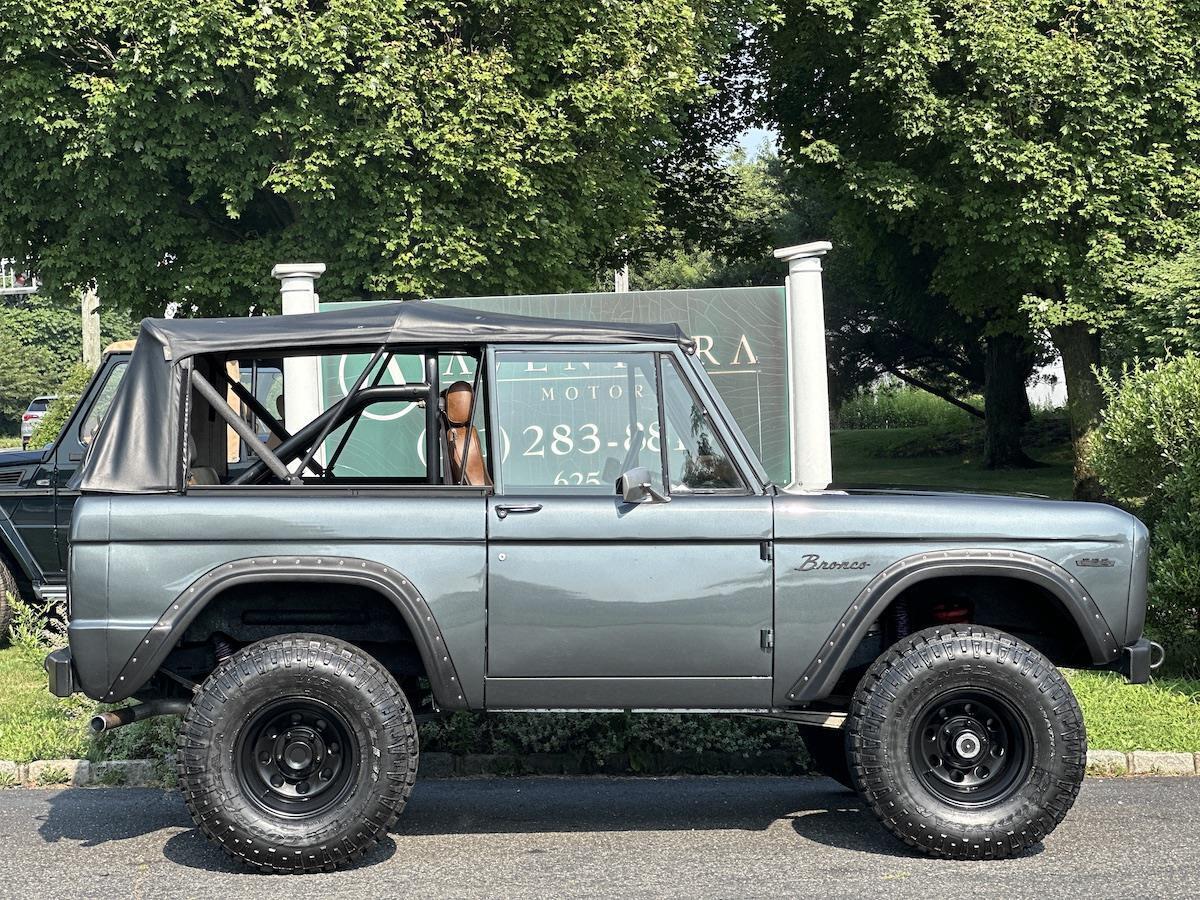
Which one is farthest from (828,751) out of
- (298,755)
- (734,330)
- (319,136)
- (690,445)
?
(319,136)

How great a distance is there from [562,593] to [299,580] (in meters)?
1.03

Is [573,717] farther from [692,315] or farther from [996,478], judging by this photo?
[996,478]

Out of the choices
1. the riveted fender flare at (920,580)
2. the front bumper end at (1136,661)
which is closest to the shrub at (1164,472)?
the front bumper end at (1136,661)

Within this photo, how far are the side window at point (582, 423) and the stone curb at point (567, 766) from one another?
83.4 inches

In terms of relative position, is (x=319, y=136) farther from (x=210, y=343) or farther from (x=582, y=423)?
(x=582, y=423)

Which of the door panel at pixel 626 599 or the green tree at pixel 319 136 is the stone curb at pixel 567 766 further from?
the green tree at pixel 319 136

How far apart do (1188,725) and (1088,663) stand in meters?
2.38

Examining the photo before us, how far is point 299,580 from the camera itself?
18.4 ft

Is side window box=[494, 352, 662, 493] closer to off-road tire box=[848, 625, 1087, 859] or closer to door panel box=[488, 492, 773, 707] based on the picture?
door panel box=[488, 492, 773, 707]

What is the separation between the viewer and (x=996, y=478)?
30.7m

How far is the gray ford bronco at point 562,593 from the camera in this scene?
5562 millimetres

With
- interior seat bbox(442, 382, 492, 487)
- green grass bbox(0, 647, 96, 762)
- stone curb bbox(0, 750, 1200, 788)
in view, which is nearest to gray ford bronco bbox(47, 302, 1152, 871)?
interior seat bbox(442, 382, 492, 487)

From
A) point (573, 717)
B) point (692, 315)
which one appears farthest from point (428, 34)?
point (573, 717)

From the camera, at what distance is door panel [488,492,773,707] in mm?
5633
